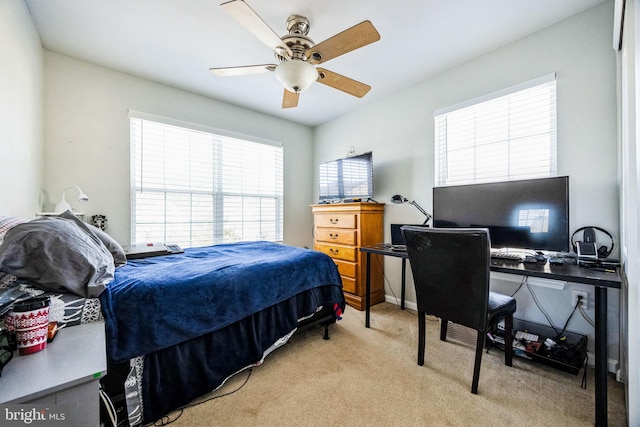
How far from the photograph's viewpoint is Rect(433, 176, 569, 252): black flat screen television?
1.72m

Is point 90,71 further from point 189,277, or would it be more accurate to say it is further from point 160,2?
point 189,277

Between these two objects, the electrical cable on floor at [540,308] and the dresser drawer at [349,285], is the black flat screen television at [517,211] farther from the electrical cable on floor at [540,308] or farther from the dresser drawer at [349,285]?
the dresser drawer at [349,285]

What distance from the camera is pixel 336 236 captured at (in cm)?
317

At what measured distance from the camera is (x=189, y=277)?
4.99 ft

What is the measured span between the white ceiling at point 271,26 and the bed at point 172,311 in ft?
5.14

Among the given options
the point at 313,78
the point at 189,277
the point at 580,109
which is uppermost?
the point at 313,78

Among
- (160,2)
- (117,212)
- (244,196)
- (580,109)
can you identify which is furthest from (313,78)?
(117,212)

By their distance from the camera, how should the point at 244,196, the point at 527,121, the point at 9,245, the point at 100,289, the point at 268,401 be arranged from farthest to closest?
the point at 244,196, the point at 527,121, the point at 268,401, the point at 100,289, the point at 9,245

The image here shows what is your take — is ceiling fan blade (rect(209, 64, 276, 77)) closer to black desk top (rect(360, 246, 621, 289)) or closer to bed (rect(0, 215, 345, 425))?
bed (rect(0, 215, 345, 425))

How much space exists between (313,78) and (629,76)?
1.61m

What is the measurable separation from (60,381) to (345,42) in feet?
6.53

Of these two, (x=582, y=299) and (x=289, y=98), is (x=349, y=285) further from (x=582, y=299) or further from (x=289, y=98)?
(x=289, y=98)

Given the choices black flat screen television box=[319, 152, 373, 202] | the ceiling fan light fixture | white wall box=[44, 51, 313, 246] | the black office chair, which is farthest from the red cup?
black flat screen television box=[319, 152, 373, 202]

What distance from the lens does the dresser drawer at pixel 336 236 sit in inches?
118
